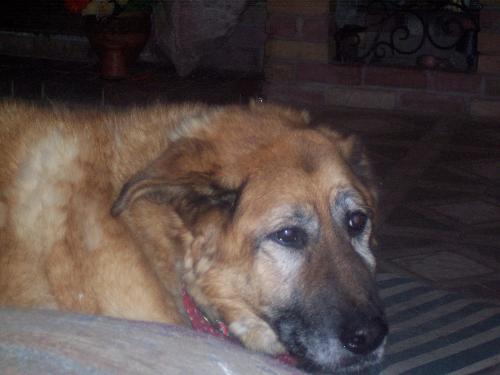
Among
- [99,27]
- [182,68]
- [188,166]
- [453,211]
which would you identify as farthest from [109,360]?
[182,68]

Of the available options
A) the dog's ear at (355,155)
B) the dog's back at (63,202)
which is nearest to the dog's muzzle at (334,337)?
the dog's back at (63,202)

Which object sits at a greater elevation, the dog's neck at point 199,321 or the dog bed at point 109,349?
the dog bed at point 109,349

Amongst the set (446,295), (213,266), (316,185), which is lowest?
(446,295)

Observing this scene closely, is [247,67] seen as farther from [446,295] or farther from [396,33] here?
[446,295]

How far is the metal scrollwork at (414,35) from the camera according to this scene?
7555mm

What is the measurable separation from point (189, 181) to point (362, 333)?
2.32ft

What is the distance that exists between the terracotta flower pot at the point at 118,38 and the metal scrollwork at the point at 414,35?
209cm

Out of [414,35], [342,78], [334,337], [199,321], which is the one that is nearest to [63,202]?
[199,321]

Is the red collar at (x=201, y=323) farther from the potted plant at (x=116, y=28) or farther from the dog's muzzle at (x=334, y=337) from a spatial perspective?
the potted plant at (x=116, y=28)

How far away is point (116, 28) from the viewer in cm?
710

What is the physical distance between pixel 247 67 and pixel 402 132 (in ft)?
8.18

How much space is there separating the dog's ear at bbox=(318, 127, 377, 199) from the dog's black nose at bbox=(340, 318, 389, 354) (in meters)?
0.64

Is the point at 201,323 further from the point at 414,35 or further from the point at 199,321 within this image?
the point at 414,35

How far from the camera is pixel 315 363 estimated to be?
7.47 ft
